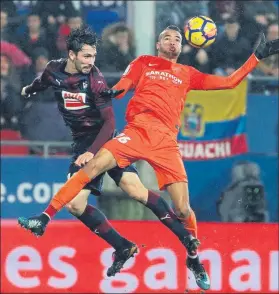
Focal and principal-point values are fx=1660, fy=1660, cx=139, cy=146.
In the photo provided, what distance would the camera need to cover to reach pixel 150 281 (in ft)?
59.7

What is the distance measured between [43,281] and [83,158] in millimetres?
3477

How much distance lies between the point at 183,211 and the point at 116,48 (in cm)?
376

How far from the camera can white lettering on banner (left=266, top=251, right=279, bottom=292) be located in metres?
18.3

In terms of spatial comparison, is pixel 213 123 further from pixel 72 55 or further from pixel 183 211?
pixel 72 55

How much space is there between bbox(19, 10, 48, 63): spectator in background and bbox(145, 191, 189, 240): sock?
13.1 feet

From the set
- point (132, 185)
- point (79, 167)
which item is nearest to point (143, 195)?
point (132, 185)

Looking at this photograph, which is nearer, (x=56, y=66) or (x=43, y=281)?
(x=56, y=66)

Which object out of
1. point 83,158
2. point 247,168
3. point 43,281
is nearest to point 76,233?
point 43,281

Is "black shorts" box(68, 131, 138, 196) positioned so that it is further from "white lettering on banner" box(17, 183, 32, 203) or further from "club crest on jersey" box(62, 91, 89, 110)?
"white lettering on banner" box(17, 183, 32, 203)

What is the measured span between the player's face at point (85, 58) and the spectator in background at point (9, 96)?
365 centimetres

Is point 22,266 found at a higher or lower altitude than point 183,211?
lower

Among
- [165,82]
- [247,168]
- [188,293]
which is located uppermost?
[165,82]

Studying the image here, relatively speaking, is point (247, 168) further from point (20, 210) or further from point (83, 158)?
point (83, 158)

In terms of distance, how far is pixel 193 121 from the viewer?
59.8 ft
